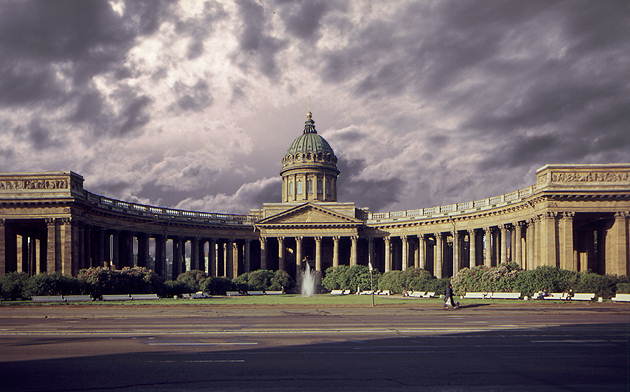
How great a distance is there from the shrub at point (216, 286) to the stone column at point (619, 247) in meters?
44.3

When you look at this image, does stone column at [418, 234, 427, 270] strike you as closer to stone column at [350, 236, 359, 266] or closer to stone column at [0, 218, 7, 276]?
stone column at [350, 236, 359, 266]

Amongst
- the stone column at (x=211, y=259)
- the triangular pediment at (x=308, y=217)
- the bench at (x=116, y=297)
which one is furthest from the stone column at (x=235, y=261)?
the bench at (x=116, y=297)

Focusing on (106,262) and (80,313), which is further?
(106,262)

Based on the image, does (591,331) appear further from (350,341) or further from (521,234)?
(521,234)

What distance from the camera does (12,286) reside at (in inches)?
2104

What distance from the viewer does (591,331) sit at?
83.2ft

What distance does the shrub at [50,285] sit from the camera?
5394cm

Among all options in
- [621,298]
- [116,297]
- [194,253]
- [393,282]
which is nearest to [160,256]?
[194,253]

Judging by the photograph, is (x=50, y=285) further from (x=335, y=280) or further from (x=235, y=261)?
(x=235, y=261)

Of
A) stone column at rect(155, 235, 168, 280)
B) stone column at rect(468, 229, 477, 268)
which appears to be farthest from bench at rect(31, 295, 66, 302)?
stone column at rect(468, 229, 477, 268)

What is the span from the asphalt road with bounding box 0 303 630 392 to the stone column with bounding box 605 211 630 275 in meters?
37.0

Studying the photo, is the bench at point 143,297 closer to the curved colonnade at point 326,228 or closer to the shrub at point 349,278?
the curved colonnade at point 326,228

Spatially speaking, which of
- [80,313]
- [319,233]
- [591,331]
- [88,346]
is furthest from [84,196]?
[591,331]

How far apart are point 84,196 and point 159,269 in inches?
847
